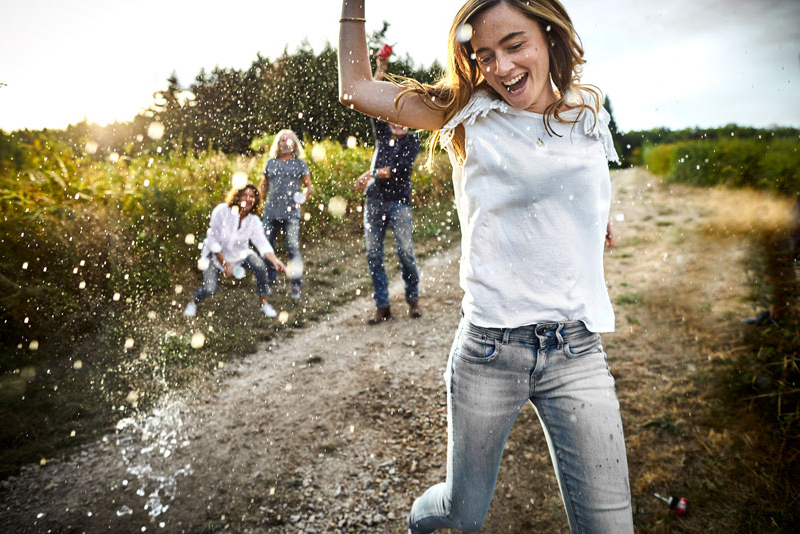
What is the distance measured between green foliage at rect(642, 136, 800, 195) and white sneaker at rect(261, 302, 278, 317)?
206 inches

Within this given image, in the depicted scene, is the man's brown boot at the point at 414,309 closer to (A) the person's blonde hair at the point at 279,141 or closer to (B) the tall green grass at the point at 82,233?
(A) the person's blonde hair at the point at 279,141

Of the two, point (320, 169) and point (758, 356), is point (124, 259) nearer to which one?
point (320, 169)

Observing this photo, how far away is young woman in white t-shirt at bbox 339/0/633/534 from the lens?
56.6 inches

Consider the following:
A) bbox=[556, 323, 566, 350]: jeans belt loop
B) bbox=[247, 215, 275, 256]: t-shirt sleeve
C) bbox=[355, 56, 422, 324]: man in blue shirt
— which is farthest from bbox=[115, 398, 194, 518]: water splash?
bbox=[556, 323, 566, 350]: jeans belt loop

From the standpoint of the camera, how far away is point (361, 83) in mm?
1528

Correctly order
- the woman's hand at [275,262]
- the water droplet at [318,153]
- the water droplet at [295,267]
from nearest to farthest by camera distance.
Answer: the woman's hand at [275,262], the water droplet at [295,267], the water droplet at [318,153]

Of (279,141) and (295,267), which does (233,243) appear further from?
(279,141)

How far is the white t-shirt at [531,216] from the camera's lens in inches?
56.7

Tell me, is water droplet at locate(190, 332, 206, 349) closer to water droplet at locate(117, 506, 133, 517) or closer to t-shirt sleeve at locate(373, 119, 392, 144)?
water droplet at locate(117, 506, 133, 517)

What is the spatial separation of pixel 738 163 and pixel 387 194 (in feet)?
18.1

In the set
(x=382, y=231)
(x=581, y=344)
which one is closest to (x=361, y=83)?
(x=581, y=344)

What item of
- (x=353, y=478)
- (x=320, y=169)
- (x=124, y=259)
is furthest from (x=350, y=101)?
(x=320, y=169)

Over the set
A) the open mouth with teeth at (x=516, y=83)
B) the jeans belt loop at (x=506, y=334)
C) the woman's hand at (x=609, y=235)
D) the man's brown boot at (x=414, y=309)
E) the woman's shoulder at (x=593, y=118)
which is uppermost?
the open mouth with teeth at (x=516, y=83)

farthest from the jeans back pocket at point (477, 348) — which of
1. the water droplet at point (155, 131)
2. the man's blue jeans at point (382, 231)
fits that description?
the water droplet at point (155, 131)
